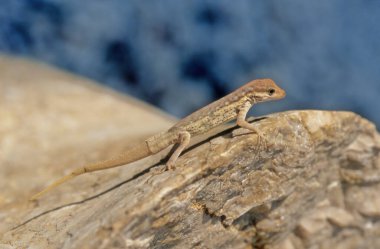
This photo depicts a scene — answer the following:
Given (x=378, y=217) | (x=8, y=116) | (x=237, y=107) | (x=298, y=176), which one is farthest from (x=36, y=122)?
(x=378, y=217)

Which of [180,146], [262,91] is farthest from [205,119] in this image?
[262,91]

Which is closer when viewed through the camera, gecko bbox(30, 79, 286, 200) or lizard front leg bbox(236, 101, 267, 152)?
lizard front leg bbox(236, 101, 267, 152)

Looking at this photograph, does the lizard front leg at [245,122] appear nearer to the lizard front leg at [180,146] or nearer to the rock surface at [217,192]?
the rock surface at [217,192]

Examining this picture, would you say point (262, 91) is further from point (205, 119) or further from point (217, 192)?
point (217, 192)

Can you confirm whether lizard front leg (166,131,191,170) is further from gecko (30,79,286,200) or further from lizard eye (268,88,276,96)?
lizard eye (268,88,276,96)

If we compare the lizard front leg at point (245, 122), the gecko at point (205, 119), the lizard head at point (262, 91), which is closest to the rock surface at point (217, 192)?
the lizard front leg at point (245, 122)

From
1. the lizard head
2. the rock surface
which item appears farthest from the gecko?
the rock surface
